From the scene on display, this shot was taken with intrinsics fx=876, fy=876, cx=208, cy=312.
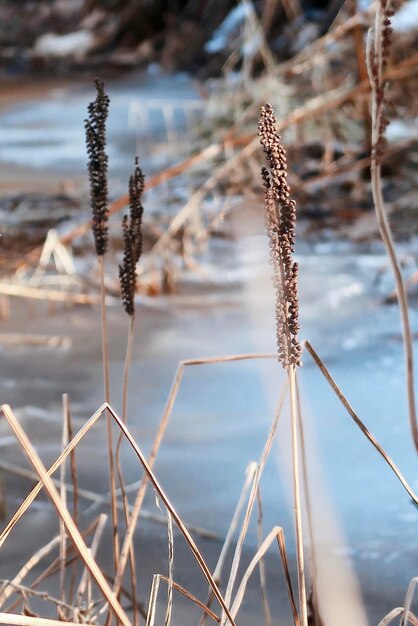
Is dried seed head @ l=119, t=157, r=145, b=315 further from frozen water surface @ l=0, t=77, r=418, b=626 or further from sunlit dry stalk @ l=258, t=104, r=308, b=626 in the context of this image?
frozen water surface @ l=0, t=77, r=418, b=626

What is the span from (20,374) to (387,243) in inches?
49.6

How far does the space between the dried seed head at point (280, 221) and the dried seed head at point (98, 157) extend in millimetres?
159

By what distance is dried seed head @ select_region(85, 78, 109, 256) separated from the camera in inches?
24.4

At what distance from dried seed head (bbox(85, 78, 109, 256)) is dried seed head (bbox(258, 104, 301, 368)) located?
159 mm

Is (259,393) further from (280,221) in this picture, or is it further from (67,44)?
(67,44)

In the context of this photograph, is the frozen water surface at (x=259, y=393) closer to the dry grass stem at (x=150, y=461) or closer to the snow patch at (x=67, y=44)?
the dry grass stem at (x=150, y=461)

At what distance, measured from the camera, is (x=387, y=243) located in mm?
552

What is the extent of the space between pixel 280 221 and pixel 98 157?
19cm

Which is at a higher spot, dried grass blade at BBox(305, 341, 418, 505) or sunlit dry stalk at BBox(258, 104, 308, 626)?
sunlit dry stalk at BBox(258, 104, 308, 626)

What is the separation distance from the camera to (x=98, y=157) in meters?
0.64

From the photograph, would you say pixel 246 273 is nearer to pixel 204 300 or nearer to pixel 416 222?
pixel 204 300

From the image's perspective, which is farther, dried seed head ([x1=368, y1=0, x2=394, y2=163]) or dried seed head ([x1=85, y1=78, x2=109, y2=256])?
dried seed head ([x1=85, y1=78, x2=109, y2=256])

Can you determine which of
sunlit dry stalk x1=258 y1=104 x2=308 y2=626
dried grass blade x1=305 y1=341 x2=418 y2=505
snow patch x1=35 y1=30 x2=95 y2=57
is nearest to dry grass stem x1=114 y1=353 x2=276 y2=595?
dried grass blade x1=305 y1=341 x2=418 y2=505

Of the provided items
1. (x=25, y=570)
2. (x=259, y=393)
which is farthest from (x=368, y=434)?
(x=259, y=393)
